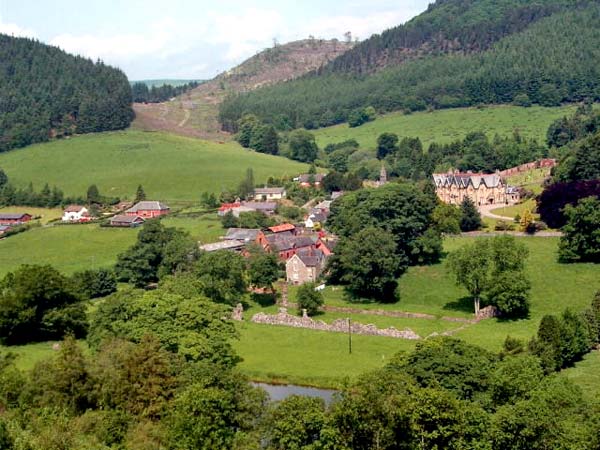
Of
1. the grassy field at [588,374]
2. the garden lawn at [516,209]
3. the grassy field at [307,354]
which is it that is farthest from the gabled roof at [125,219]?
the grassy field at [588,374]

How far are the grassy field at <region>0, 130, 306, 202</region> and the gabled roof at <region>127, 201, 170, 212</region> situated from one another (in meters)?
11.9

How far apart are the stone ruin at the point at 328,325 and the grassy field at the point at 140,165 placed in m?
65.0

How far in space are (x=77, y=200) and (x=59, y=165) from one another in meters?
32.7

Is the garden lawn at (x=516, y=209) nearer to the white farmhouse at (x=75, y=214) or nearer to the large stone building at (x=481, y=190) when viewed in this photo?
the large stone building at (x=481, y=190)

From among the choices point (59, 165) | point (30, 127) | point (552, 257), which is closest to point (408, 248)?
point (552, 257)

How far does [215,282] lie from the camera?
225 feet

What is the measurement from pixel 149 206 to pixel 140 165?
3938 cm

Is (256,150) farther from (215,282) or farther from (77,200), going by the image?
(215,282)

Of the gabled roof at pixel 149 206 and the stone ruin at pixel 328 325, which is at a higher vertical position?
the gabled roof at pixel 149 206

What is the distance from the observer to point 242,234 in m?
93.2

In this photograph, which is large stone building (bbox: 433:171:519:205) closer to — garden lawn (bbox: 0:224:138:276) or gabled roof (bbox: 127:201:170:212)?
gabled roof (bbox: 127:201:170:212)

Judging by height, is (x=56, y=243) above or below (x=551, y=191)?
below

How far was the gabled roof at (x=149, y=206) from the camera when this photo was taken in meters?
115

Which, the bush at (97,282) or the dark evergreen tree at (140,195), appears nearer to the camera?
the bush at (97,282)
